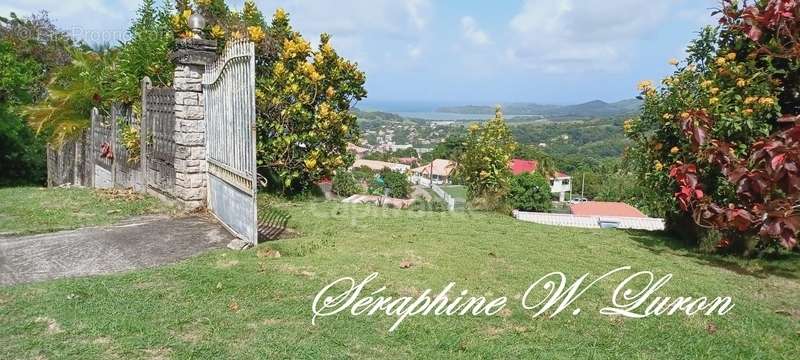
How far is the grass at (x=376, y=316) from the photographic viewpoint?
3484 mm

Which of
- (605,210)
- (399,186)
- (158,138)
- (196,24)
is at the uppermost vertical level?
(196,24)

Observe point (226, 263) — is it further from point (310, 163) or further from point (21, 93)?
point (21, 93)

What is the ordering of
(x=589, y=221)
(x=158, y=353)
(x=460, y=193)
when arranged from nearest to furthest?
(x=158, y=353) < (x=589, y=221) < (x=460, y=193)

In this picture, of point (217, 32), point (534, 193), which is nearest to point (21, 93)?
point (217, 32)

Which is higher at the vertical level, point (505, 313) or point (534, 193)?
point (505, 313)

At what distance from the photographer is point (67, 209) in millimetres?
7910

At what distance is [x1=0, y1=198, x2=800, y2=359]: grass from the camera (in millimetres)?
3484

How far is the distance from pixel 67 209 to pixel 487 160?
23.4ft

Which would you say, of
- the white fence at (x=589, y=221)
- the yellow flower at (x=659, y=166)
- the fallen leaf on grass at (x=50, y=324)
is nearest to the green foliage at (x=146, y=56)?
the fallen leaf on grass at (x=50, y=324)

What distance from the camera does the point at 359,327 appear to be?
3.81 meters

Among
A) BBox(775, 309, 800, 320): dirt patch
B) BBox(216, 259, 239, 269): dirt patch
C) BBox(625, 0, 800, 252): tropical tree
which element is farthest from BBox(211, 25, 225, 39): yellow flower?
BBox(775, 309, 800, 320): dirt patch

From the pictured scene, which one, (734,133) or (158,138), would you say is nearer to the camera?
(734,133)

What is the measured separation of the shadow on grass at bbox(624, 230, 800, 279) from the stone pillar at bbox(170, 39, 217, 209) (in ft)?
19.2

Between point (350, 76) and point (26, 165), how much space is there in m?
10.6
